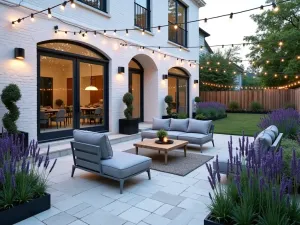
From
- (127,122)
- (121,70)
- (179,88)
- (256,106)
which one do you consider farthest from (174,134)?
(256,106)

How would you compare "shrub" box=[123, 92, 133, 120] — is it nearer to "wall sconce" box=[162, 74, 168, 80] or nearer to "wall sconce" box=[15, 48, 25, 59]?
"wall sconce" box=[162, 74, 168, 80]

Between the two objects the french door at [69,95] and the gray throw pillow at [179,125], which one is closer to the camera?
the french door at [69,95]

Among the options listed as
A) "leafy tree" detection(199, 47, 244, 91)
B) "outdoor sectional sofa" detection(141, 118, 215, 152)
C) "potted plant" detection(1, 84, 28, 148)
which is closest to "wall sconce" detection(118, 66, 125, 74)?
"outdoor sectional sofa" detection(141, 118, 215, 152)

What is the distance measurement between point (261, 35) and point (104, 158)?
20.4 metres

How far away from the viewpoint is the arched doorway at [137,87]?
11.4 meters

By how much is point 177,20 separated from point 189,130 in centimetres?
810

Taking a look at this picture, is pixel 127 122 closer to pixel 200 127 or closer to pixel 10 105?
pixel 200 127

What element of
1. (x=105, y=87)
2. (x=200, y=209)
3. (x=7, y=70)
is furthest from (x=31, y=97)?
(x=200, y=209)

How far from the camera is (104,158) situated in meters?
4.22

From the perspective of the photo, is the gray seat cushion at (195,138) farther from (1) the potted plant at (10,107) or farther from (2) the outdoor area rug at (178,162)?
(1) the potted plant at (10,107)

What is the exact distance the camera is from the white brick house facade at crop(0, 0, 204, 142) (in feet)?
19.3

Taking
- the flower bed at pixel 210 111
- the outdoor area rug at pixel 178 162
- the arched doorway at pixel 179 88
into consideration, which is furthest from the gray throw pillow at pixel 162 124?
the flower bed at pixel 210 111

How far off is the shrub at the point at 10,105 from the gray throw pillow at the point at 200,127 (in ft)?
15.5

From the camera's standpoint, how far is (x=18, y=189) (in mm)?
2963
